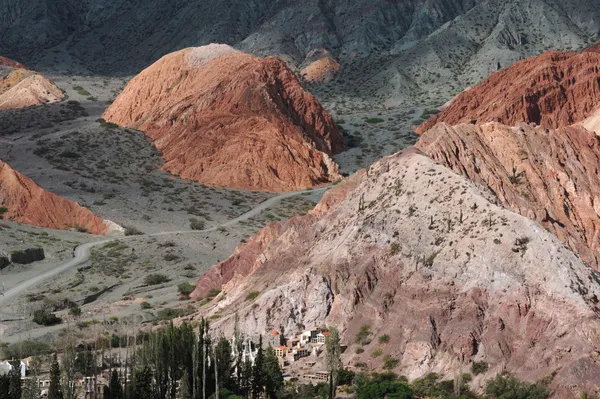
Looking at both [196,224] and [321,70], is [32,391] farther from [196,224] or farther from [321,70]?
[321,70]

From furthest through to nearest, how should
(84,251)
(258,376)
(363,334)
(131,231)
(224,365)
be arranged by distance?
(131,231) → (84,251) → (363,334) → (224,365) → (258,376)

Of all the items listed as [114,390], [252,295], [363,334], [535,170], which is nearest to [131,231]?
[252,295]

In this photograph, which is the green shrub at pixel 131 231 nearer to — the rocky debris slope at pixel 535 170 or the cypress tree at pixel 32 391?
the rocky debris slope at pixel 535 170

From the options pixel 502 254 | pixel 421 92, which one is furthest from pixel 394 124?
pixel 502 254

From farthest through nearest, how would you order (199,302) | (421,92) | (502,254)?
(421,92), (199,302), (502,254)

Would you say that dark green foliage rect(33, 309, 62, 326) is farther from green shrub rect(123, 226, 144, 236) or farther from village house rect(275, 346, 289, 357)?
green shrub rect(123, 226, 144, 236)

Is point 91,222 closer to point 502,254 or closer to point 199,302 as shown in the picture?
point 199,302
